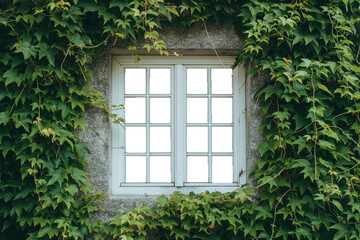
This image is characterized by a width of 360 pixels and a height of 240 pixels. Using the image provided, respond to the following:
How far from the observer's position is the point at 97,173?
3713 millimetres

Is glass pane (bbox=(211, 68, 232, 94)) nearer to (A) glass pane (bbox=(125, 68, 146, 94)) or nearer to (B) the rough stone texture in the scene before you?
(B) the rough stone texture

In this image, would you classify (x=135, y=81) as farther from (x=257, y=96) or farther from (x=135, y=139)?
(x=257, y=96)

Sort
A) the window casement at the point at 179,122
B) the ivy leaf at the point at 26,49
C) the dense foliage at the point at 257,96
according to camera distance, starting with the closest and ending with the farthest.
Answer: the ivy leaf at the point at 26,49, the dense foliage at the point at 257,96, the window casement at the point at 179,122

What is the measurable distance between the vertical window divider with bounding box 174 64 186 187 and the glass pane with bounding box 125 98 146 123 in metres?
0.37

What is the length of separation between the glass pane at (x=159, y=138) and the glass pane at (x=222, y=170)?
546 mm

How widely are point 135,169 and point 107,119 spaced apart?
1.99 feet

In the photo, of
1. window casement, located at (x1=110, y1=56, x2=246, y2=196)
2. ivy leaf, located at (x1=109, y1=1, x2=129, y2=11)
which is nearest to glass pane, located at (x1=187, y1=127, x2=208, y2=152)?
window casement, located at (x1=110, y1=56, x2=246, y2=196)

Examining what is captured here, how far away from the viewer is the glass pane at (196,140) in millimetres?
3869

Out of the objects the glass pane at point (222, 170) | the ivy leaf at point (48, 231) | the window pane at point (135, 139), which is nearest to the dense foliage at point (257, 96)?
the ivy leaf at point (48, 231)

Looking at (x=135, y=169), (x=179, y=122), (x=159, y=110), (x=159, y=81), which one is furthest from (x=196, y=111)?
(x=135, y=169)

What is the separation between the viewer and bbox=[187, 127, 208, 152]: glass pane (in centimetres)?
387

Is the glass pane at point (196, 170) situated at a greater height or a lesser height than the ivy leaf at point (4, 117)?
lesser

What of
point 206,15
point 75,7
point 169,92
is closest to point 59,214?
point 169,92

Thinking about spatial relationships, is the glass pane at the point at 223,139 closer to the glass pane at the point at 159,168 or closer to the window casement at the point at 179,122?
the window casement at the point at 179,122
